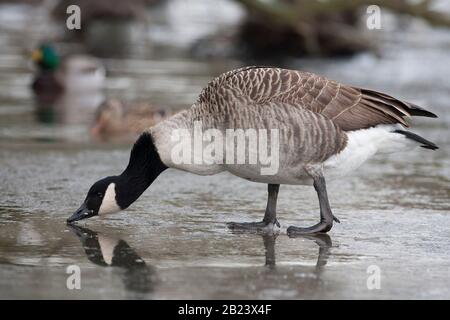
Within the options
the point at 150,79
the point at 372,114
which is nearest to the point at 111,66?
the point at 150,79

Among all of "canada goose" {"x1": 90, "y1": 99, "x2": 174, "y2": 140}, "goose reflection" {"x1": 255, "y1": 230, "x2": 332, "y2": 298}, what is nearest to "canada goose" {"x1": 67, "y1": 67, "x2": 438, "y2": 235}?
"goose reflection" {"x1": 255, "y1": 230, "x2": 332, "y2": 298}

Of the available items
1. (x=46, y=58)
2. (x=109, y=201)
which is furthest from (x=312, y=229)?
(x=46, y=58)

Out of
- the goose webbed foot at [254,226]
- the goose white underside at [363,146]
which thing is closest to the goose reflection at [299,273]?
the goose webbed foot at [254,226]

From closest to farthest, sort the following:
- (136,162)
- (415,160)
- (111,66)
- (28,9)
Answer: (136,162) → (415,160) → (111,66) → (28,9)

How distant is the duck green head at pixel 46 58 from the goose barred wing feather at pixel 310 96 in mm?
10473

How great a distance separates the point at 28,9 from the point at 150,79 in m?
17.6

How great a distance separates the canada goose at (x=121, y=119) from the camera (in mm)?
11828

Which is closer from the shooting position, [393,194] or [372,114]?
[372,114]

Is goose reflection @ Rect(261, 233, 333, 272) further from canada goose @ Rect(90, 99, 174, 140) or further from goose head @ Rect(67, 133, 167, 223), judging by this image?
canada goose @ Rect(90, 99, 174, 140)

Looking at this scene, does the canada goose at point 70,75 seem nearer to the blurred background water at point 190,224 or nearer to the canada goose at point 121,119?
the blurred background water at point 190,224
